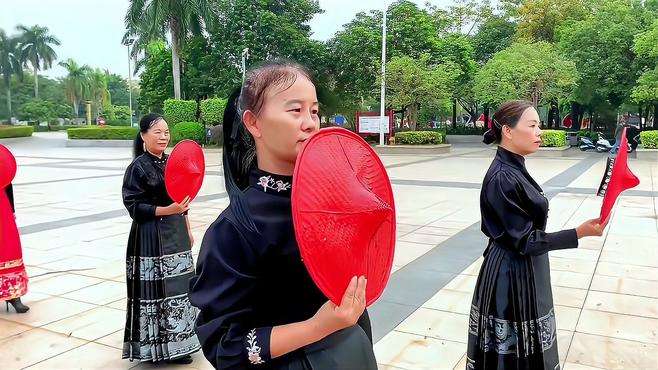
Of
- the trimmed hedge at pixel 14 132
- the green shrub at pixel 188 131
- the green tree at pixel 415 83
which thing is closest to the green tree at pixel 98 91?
the trimmed hedge at pixel 14 132

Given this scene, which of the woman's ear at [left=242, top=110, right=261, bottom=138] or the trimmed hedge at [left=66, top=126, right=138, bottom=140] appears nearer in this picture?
the woman's ear at [left=242, top=110, right=261, bottom=138]

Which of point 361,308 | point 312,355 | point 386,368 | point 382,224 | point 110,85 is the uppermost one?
point 110,85

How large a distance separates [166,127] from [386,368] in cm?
203

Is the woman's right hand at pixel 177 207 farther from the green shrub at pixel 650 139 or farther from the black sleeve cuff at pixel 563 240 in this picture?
the green shrub at pixel 650 139

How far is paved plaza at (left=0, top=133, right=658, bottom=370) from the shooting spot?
3.46 m

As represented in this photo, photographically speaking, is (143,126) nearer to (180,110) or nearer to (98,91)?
(180,110)

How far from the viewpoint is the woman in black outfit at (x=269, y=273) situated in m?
1.14

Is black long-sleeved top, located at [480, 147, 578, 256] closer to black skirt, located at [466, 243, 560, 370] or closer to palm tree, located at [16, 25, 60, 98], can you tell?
black skirt, located at [466, 243, 560, 370]

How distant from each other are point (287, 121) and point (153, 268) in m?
2.41

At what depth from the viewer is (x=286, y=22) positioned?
28234mm

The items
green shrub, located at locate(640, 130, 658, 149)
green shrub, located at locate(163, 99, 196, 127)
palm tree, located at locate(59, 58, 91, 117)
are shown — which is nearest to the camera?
green shrub, located at locate(640, 130, 658, 149)

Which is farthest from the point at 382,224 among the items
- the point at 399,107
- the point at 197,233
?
the point at 399,107

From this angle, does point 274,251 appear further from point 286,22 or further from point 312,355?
point 286,22

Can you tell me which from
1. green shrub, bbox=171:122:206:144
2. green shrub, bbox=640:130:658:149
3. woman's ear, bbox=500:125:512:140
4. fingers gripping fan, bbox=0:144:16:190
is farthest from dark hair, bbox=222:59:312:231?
green shrub, bbox=171:122:206:144
